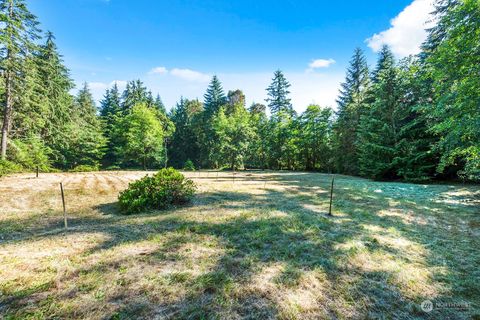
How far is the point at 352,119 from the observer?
2241 centimetres

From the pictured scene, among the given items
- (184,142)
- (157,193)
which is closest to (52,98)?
(184,142)

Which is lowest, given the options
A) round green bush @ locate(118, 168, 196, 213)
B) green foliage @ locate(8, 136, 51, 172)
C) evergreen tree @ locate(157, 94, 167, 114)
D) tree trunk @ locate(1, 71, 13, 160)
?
round green bush @ locate(118, 168, 196, 213)

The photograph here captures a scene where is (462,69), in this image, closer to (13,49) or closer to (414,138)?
(414,138)

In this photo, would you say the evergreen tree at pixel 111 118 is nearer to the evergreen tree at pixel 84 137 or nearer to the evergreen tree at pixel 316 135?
the evergreen tree at pixel 84 137

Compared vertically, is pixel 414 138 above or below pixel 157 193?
above

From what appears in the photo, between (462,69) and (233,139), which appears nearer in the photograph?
(462,69)

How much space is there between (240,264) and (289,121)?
29840 millimetres

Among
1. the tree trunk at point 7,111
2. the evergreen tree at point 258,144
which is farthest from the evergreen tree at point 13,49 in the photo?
the evergreen tree at point 258,144

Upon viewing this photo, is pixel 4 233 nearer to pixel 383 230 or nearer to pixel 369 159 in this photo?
pixel 383 230

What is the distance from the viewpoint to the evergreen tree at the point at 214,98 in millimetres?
39688

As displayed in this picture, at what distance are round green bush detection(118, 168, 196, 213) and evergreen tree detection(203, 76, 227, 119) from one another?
32473 mm

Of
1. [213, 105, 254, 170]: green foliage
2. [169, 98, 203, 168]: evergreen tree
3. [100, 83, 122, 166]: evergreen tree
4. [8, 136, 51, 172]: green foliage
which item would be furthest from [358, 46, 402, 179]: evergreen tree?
[100, 83, 122, 166]: evergreen tree

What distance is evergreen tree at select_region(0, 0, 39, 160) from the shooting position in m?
15.2

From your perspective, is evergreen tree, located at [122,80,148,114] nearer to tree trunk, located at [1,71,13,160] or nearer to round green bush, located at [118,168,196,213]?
tree trunk, located at [1,71,13,160]
